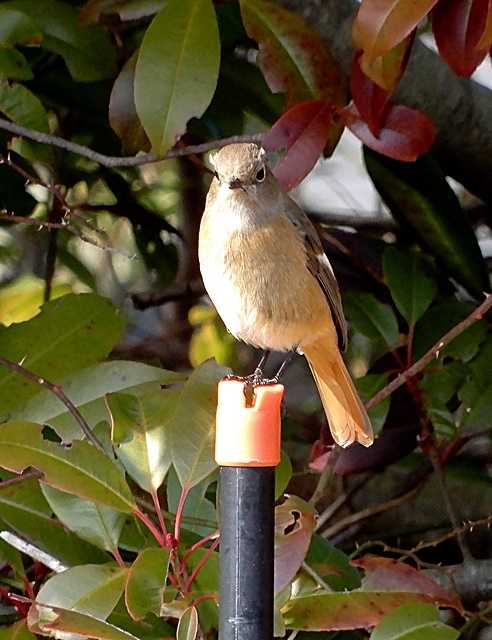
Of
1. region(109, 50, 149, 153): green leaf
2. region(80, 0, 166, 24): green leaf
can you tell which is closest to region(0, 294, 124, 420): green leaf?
region(109, 50, 149, 153): green leaf

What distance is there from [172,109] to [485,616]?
1.27 metres

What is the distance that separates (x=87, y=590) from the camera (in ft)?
6.79

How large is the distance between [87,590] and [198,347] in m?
1.91

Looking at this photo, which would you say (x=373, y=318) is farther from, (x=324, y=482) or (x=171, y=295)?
(x=171, y=295)

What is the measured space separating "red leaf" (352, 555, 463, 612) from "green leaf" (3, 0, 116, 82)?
3.99 feet

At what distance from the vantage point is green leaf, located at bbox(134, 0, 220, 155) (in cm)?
240

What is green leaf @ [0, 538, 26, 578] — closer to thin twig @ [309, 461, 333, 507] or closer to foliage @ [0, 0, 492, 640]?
foliage @ [0, 0, 492, 640]

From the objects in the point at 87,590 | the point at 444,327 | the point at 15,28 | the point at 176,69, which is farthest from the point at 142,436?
the point at 444,327

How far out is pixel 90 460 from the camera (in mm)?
2121

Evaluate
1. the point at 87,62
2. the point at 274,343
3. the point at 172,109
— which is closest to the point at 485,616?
the point at 274,343

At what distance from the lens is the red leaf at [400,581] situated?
2.31m

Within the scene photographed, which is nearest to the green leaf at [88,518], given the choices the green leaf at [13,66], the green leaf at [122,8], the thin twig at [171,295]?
the green leaf at [13,66]

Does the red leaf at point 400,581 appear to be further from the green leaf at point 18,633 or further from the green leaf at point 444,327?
the green leaf at point 444,327

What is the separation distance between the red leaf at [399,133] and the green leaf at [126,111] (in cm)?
43
